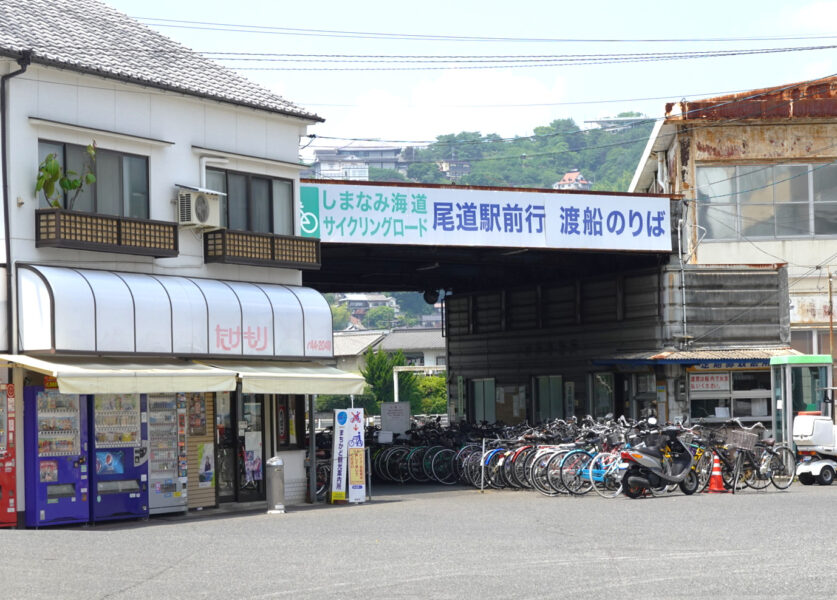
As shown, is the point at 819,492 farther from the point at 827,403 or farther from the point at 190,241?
the point at 190,241

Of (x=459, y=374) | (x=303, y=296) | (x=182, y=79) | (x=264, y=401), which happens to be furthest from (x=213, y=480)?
(x=459, y=374)

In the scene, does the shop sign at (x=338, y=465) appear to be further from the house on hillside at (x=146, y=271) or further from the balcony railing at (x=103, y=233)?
the balcony railing at (x=103, y=233)

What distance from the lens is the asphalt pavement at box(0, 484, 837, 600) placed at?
1102 cm

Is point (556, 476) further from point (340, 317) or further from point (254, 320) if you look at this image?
point (340, 317)

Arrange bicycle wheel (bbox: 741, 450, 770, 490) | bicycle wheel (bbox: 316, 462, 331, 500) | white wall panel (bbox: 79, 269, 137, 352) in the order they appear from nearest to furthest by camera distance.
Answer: white wall panel (bbox: 79, 269, 137, 352), bicycle wheel (bbox: 741, 450, 770, 490), bicycle wheel (bbox: 316, 462, 331, 500)

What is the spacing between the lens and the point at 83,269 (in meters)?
20.1

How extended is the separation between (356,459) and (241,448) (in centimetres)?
215

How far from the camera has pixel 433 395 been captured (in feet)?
247

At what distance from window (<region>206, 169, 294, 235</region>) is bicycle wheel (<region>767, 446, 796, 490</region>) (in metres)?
10.1

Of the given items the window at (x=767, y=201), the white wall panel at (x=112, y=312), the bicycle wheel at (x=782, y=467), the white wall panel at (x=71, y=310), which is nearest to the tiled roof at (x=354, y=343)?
the window at (x=767, y=201)

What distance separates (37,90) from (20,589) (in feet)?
34.6

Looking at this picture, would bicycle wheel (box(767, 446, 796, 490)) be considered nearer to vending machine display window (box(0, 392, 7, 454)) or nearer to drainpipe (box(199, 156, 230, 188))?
drainpipe (box(199, 156, 230, 188))

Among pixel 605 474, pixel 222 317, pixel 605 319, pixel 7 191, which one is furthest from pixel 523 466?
pixel 7 191

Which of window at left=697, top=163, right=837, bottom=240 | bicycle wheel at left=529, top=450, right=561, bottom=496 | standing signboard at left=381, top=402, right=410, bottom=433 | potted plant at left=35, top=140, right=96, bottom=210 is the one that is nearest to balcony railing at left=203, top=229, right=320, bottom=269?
potted plant at left=35, top=140, right=96, bottom=210
